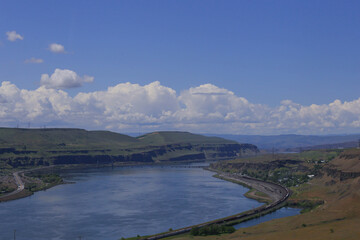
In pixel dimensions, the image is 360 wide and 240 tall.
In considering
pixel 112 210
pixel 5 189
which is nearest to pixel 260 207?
pixel 112 210

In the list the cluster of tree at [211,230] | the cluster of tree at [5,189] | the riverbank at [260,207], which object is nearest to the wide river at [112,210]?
the riverbank at [260,207]

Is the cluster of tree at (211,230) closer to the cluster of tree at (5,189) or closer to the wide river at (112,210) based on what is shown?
the wide river at (112,210)

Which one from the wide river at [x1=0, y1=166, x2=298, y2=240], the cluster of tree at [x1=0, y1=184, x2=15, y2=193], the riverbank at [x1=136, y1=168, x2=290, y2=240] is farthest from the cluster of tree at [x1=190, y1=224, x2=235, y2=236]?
the cluster of tree at [x1=0, y1=184, x2=15, y2=193]

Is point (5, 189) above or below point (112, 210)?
above

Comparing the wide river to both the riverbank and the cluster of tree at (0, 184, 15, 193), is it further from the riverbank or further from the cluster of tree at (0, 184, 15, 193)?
the cluster of tree at (0, 184, 15, 193)

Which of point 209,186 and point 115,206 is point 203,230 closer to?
point 115,206

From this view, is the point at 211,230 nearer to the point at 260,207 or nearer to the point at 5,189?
the point at 260,207
